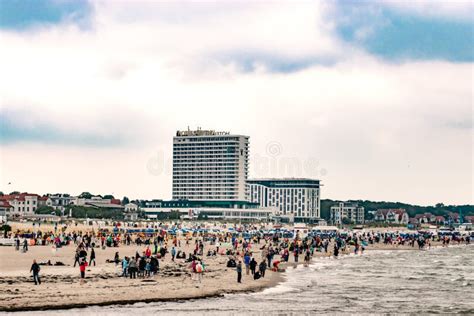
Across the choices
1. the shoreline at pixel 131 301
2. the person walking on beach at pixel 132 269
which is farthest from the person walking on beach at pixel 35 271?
the person walking on beach at pixel 132 269

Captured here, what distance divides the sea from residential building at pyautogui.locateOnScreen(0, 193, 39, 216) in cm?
13829

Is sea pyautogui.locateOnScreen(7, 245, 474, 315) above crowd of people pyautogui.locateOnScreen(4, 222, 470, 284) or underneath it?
underneath

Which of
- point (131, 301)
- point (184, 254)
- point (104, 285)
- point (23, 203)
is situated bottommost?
point (131, 301)

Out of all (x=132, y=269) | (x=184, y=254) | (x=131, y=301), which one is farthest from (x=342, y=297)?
(x=184, y=254)

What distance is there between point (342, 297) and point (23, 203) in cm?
15948

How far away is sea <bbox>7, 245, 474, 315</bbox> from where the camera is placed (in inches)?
1226

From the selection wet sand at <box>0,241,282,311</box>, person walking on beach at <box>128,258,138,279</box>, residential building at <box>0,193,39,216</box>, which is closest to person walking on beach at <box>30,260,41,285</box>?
wet sand at <box>0,241,282,311</box>

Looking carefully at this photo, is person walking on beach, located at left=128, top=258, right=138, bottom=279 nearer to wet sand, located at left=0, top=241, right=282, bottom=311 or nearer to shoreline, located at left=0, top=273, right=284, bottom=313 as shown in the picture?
wet sand, located at left=0, top=241, right=282, bottom=311

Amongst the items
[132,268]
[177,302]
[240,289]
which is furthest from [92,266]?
[177,302]

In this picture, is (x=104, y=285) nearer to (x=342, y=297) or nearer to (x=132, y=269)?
(x=132, y=269)

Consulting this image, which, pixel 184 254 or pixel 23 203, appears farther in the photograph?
pixel 23 203

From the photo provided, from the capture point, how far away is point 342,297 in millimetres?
38406

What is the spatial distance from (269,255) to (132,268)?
697 inches

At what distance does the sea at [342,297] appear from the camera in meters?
31.1
